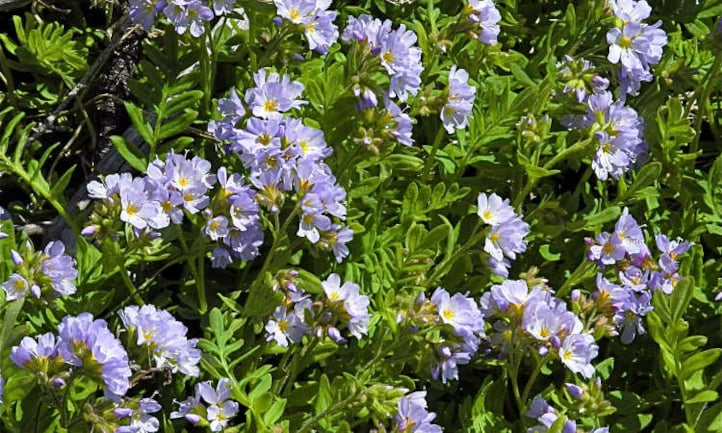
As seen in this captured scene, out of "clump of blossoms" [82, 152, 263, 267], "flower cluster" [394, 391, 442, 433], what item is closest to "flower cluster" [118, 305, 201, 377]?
"clump of blossoms" [82, 152, 263, 267]

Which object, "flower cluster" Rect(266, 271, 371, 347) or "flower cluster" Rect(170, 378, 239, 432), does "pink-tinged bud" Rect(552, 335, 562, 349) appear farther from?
"flower cluster" Rect(170, 378, 239, 432)

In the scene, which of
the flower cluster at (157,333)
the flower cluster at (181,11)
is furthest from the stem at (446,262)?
the flower cluster at (181,11)

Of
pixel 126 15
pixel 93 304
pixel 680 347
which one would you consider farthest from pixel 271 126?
pixel 680 347

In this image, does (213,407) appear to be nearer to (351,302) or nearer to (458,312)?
(351,302)

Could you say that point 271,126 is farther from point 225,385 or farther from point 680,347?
point 680,347

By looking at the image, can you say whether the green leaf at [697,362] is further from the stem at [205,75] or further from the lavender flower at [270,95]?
the stem at [205,75]

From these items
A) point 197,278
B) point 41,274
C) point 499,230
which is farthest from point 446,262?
point 41,274
